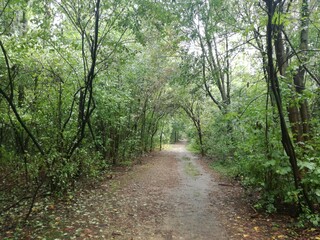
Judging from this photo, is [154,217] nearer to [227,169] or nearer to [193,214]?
[193,214]

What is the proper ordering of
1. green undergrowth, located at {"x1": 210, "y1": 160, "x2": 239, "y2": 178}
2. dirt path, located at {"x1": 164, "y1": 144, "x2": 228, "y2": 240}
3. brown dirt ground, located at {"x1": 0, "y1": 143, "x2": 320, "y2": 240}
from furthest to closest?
green undergrowth, located at {"x1": 210, "y1": 160, "x2": 239, "y2": 178} < dirt path, located at {"x1": 164, "y1": 144, "x2": 228, "y2": 240} < brown dirt ground, located at {"x1": 0, "y1": 143, "x2": 320, "y2": 240}

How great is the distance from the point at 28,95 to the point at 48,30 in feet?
7.62

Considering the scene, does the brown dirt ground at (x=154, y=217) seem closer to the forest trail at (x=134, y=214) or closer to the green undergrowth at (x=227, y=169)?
the forest trail at (x=134, y=214)

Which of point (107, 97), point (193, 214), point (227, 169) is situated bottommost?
point (193, 214)

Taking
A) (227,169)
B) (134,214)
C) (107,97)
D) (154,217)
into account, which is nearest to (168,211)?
(154,217)

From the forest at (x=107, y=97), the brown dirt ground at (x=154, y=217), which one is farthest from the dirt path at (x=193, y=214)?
the forest at (x=107, y=97)

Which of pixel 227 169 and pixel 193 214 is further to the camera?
pixel 227 169

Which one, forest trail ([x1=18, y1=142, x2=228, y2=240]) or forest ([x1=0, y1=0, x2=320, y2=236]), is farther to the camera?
forest ([x1=0, y1=0, x2=320, y2=236])

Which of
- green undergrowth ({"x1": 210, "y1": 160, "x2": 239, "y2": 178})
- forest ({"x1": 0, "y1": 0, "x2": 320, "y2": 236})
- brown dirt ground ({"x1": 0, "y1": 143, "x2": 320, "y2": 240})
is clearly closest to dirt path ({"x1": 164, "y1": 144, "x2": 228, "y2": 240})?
brown dirt ground ({"x1": 0, "y1": 143, "x2": 320, "y2": 240})

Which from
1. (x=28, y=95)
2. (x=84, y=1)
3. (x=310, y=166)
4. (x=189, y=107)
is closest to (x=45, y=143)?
(x=28, y=95)

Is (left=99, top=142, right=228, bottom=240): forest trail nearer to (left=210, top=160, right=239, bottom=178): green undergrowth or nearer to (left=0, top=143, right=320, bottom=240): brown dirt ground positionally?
(left=0, top=143, right=320, bottom=240): brown dirt ground

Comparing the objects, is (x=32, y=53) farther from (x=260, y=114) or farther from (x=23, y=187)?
(x=260, y=114)

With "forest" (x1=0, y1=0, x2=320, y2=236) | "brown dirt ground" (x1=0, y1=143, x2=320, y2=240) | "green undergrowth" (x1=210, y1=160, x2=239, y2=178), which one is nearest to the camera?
"brown dirt ground" (x1=0, y1=143, x2=320, y2=240)

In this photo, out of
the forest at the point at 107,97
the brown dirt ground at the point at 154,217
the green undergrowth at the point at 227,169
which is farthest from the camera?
the green undergrowth at the point at 227,169
